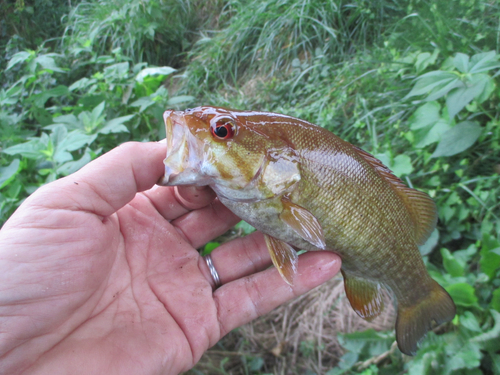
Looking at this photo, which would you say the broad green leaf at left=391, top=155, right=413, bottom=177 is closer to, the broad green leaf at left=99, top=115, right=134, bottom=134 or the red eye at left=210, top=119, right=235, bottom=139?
the red eye at left=210, top=119, right=235, bottom=139

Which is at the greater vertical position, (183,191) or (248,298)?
(183,191)

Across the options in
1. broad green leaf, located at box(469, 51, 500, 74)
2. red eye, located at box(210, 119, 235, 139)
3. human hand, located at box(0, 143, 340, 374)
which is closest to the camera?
human hand, located at box(0, 143, 340, 374)

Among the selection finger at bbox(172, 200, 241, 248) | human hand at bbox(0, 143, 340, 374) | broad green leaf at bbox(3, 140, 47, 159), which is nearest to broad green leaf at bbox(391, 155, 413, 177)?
human hand at bbox(0, 143, 340, 374)

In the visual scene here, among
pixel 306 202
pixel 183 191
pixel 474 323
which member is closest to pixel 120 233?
pixel 183 191

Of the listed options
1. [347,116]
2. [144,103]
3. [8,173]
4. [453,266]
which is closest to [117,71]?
[144,103]

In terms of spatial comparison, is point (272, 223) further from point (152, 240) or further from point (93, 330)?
point (93, 330)

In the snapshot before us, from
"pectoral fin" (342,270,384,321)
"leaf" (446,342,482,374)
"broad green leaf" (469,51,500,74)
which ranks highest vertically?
"broad green leaf" (469,51,500,74)
